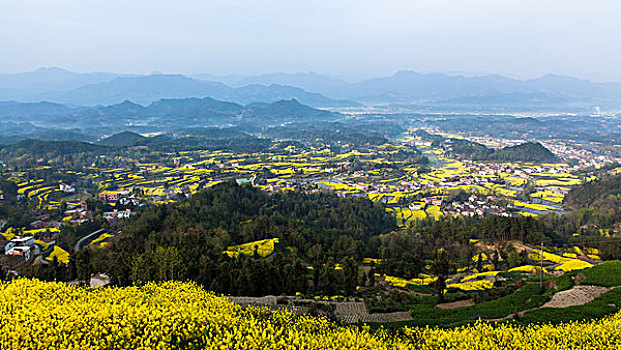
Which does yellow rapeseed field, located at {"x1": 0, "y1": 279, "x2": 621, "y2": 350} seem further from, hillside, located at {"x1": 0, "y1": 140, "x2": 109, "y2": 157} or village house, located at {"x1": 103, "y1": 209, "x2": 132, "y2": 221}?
hillside, located at {"x1": 0, "y1": 140, "x2": 109, "y2": 157}

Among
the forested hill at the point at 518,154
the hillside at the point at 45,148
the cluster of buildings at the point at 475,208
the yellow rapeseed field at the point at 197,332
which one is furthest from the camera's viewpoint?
the forested hill at the point at 518,154

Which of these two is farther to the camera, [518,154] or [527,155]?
[518,154]

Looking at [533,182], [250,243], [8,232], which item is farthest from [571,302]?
[533,182]

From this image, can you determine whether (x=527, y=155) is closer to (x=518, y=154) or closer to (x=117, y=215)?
(x=518, y=154)

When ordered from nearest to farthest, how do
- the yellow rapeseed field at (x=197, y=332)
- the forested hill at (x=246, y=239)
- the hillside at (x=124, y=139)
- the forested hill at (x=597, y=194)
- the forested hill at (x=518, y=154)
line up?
the yellow rapeseed field at (x=197, y=332), the forested hill at (x=246, y=239), the forested hill at (x=597, y=194), the forested hill at (x=518, y=154), the hillside at (x=124, y=139)

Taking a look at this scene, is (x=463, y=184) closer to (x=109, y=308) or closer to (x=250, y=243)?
(x=250, y=243)

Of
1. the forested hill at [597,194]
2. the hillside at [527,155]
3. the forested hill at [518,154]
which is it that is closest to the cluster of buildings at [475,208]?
the forested hill at [597,194]

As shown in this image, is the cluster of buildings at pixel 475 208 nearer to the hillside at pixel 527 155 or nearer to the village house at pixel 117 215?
the hillside at pixel 527 155

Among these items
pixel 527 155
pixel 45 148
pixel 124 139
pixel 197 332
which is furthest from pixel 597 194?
pixel 124 139
